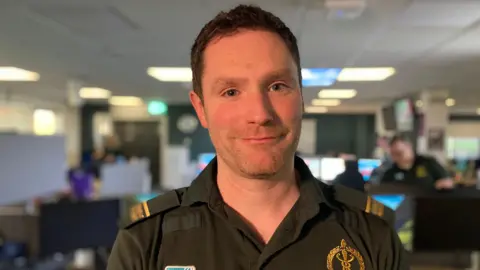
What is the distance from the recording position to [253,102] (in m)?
0.86

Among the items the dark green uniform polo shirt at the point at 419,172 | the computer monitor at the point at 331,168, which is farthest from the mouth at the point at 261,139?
the dark green uniform polo shirt at the point at 419,172

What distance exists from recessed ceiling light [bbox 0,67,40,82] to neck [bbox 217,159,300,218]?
16.2 ft

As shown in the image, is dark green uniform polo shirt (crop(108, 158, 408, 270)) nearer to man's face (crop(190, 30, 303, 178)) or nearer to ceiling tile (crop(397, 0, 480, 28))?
man's face (crop(190, 30, 303, 178))

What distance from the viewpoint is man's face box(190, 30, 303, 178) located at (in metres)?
0.86

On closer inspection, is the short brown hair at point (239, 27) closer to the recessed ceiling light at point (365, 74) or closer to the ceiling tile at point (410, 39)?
the ceiling tile at point (410, 39)

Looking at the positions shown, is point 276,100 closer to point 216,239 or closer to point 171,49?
point 216,239

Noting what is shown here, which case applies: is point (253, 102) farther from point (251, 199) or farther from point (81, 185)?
point (81, 185)

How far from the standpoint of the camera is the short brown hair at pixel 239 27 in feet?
3.02

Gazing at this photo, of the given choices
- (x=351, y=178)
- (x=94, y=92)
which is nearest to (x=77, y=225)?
(x=351, y=178)

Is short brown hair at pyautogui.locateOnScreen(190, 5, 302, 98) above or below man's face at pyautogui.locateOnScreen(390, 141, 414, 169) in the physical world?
above

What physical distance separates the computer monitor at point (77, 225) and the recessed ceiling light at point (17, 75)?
3.09 meters

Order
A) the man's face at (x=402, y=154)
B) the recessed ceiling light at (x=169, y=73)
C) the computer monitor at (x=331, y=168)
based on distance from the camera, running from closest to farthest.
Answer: the computer monitor at (x=331, y=168) → the man's face at (x=402, y=154) → the recessed ceiling light at (x=169, y=73)

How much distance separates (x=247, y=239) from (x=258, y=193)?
0.31ft

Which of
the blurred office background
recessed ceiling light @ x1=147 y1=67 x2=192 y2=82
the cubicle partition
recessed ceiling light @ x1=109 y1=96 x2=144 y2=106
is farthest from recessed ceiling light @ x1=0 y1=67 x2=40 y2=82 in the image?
recessed ceiling light @ x1=109 y1=96 x2=144 y2=106
